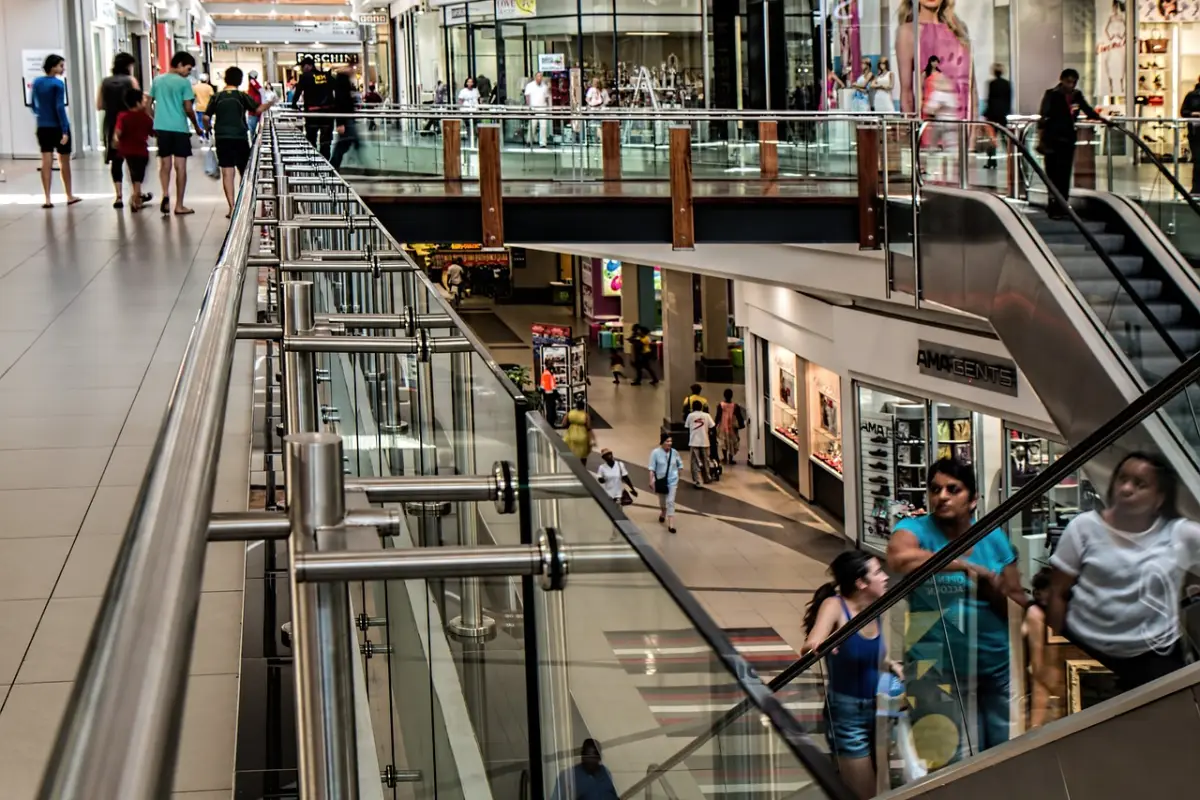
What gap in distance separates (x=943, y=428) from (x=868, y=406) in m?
1.16

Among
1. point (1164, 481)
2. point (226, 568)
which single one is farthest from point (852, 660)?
point (226, 568)

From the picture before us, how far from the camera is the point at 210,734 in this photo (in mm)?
2922

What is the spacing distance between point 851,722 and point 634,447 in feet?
66.5

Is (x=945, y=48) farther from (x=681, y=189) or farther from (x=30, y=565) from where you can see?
(x=30, y=565)

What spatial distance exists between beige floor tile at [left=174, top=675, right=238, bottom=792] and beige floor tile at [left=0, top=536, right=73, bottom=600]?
Result: 70 cm

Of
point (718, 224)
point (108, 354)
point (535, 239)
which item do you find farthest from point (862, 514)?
point (108, 354)

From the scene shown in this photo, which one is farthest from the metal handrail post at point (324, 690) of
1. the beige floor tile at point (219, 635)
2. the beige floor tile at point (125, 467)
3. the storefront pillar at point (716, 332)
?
the storefront pillar at point (716, 332)

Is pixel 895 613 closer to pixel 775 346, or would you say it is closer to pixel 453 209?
pixel 453 209

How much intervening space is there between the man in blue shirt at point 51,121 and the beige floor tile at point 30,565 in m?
11.9

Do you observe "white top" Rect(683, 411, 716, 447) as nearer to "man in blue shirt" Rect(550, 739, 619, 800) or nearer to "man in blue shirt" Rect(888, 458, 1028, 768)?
"man in blue shirt" Rect(888, 458, 1028, 768)

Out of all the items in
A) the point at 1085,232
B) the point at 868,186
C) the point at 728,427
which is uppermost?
the point at 868,186

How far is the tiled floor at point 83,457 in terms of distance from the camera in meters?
2.90

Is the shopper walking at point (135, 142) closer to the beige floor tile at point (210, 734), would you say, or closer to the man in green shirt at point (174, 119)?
the man in green shirt at point (174, 119)

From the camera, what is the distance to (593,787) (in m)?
1.12
